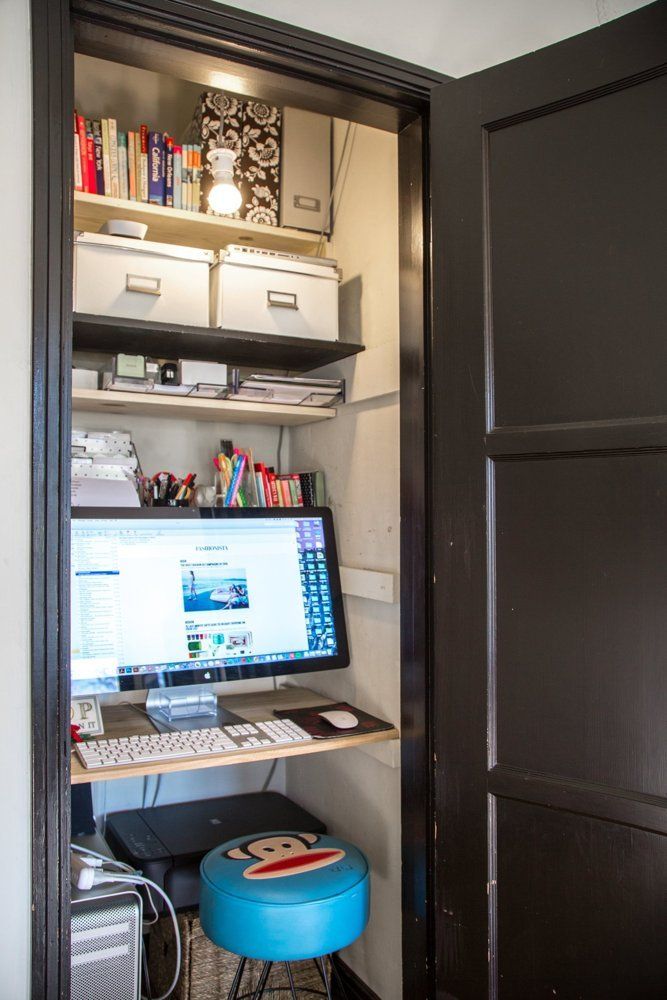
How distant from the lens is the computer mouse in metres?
1.87

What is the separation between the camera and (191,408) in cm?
213

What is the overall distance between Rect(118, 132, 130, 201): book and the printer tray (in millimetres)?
1674

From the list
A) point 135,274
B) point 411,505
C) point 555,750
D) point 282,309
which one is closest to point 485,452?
point 411,505

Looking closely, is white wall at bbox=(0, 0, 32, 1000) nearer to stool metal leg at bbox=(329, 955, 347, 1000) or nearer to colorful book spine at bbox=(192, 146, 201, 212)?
colorful book spine at bbox=(192, 146, 201, 212)

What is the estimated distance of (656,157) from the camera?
132 cm

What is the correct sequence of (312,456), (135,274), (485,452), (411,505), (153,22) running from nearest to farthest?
1. (153,22)
2. (485,452)
3. (411,505)
4. (135,274)
5. (312,456)

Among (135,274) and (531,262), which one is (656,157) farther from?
(135,274)

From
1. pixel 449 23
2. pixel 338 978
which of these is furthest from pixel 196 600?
pixel 449 23

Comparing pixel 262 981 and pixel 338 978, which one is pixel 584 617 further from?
pixel 338 978

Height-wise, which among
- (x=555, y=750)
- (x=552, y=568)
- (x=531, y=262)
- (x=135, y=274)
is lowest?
(x=555, y=750)

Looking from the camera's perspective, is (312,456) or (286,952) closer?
(286,952)

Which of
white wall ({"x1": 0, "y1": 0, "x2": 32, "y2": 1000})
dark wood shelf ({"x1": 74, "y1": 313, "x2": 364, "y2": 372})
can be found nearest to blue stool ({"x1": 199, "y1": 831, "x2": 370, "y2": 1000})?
white wall ({"x1": 0, "y1": 0, "x2": 32, "y2": 1000})

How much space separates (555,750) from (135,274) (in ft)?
4.64

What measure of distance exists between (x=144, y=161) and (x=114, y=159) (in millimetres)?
82
